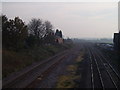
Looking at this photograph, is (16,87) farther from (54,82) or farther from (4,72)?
(4,72)

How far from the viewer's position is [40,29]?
236ft

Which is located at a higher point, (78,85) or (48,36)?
(48,36)

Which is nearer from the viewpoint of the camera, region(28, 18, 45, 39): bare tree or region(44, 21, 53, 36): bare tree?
region(28, 18, 45, 39): bare tree

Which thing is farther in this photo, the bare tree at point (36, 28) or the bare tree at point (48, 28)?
the bare tree at point (48, 28)

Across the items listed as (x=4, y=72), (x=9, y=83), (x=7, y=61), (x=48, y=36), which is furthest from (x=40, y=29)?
(x=9, y=83)

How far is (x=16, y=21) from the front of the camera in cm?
3916

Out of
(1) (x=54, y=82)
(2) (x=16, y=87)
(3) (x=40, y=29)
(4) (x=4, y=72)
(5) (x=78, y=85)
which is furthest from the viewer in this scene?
(3) (x=40, y=29)

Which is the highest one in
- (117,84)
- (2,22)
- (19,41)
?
(2,22)

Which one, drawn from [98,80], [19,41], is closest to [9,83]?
[98,80]

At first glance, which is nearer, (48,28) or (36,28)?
(36,28)

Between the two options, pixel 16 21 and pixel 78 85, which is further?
pixel 16 21

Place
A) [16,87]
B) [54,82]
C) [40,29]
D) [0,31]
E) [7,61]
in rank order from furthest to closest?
[40,29], [0,31], [7,61], [54,82], [16,87]

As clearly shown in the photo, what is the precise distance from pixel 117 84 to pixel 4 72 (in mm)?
12402

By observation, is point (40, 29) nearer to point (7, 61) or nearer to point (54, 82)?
point (7, 61)
